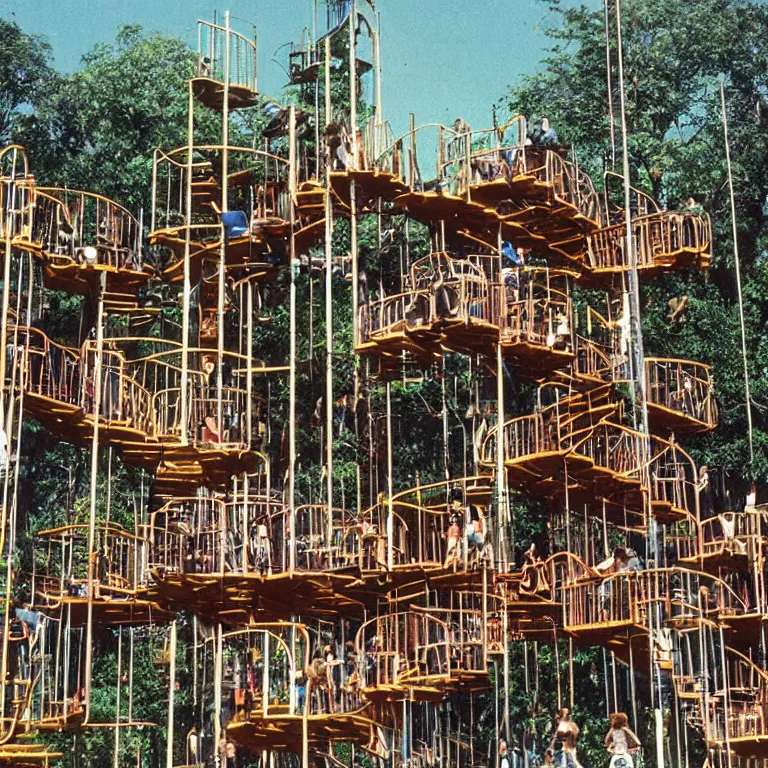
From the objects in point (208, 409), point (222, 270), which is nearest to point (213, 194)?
point (222, 270)

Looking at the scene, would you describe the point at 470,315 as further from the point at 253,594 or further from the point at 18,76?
the point at 18,76

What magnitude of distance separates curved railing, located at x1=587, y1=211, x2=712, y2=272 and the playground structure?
0.17ft

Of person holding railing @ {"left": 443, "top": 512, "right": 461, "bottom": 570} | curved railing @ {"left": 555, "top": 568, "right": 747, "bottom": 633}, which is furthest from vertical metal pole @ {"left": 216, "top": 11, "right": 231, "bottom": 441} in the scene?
curved railing @ {"left": 555, "top": 568, "right": 747, "bottom": 633}

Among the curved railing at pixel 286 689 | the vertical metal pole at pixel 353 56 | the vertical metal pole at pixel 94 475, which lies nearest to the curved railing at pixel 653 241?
the vertical metal pole at pixel 353 56

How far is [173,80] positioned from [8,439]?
62.0 feet

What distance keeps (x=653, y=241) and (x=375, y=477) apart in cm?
692

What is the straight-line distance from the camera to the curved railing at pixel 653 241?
38.7m

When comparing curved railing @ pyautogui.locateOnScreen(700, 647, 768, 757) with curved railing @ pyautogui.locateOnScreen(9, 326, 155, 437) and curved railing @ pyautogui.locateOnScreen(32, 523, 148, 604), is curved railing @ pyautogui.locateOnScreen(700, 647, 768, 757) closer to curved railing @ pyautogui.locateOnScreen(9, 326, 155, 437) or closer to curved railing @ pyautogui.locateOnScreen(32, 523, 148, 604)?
curved railing @ pyautogui.locateOnScreen(32, 523, 148, 604)

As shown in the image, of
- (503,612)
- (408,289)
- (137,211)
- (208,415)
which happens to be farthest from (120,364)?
(137,211)

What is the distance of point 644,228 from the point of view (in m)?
39.1

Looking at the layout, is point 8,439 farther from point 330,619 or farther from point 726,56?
point 726,56

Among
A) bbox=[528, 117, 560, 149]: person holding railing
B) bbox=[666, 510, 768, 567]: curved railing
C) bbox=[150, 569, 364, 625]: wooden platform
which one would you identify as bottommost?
bbox=[150, 569, 364, 625]: wooden platform

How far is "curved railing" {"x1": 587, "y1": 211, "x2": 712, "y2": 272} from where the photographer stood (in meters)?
38.7

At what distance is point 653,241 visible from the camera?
3897cm
